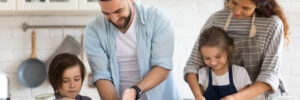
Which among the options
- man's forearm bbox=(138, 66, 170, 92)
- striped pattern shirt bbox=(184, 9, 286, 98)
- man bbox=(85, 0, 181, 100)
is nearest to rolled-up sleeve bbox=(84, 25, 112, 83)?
man bbox=(85, 0, 181, 100)

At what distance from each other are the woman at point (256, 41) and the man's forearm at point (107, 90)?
0.36 m

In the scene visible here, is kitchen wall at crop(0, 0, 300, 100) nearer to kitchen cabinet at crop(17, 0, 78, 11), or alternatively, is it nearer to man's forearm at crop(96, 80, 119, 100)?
kitchen cabinet at crop(17, 0, 78, 11)

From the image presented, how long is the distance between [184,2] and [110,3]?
1.33 meters

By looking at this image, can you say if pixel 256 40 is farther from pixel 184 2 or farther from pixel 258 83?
pixel 184 2

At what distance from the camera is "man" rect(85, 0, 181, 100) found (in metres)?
1.92

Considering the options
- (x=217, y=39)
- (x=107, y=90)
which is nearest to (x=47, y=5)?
(x=107, y=90)

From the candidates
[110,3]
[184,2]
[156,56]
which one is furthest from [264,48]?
[184,2]

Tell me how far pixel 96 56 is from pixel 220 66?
1.92ft

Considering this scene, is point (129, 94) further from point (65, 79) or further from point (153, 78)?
point (65, 79)

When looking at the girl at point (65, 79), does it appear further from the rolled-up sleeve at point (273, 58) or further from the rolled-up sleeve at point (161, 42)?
the rolled-up sleeve at point (273, 58)

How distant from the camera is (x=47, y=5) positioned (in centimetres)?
274

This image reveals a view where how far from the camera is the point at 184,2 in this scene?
2990 millimetres

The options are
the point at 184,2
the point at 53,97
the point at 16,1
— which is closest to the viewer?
the point at 53,97

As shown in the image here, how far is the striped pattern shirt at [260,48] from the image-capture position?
66.0 inches
